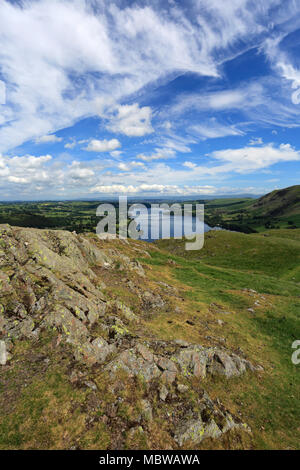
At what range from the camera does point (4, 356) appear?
36.5 feet

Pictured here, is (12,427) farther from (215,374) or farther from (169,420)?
(215,374)

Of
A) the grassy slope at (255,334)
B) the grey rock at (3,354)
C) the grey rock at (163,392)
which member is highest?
the grey rock at (3,354)

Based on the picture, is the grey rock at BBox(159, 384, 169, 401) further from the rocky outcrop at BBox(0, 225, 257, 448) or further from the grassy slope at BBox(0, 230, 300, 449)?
the grassy slope at BBox(0, 230, 300, 449)

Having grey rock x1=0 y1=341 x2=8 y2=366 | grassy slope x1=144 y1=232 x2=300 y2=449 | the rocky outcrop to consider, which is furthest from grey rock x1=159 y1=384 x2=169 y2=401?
grey rock x1=0 y1=341 x2=8 y2=366

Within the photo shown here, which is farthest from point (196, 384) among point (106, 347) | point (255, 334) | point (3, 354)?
point (255, 334)

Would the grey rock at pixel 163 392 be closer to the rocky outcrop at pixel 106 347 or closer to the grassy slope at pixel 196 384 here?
the rocky outcrop at pixel 106 347

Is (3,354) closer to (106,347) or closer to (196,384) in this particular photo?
(106,347)

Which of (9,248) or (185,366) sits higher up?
(9,248)

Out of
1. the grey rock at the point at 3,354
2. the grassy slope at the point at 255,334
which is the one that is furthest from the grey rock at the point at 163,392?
the grey rock at the point at 3,354

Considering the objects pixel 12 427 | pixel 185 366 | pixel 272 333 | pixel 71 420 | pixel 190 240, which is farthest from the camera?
pixel 190 240

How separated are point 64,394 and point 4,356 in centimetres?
408

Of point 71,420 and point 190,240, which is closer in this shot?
point 71,420

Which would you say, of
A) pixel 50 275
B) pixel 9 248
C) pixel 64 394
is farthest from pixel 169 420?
pixel 9 248

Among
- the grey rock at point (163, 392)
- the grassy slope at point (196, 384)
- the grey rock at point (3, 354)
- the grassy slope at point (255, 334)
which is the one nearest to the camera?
the grassy slope at point (196, 384)
